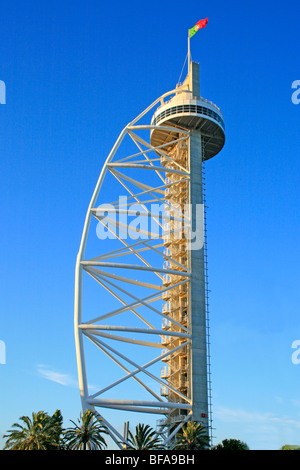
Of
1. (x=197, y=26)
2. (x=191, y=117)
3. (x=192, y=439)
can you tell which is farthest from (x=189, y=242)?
(x=197, y=26)

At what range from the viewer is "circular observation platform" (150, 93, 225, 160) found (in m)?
52.8

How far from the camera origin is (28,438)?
34.7 m

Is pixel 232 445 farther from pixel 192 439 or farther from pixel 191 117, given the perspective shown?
pixel 191 117

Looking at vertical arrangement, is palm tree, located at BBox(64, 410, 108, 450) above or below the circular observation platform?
below

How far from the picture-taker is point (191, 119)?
53.1 metres

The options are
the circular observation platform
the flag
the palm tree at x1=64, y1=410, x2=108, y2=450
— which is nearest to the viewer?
the palm tree at x1=64, y1=410, x2=108, y2=450

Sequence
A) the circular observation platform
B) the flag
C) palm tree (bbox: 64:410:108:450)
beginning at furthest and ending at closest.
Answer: the flag, the circular observation platform, palm tree (bbox: 64:410:108:450)

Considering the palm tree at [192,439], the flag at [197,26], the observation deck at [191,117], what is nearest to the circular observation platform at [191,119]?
the observation deck at [191,117]

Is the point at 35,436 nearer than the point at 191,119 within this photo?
Yes

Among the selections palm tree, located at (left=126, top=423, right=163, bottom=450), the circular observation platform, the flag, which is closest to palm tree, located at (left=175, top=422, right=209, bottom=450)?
palm tree, located at (left=126, top=423, right=163, bottom=450)

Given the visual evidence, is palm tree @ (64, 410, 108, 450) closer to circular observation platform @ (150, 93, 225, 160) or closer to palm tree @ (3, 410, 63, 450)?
palm tree @ (3, 410, 63, 450)

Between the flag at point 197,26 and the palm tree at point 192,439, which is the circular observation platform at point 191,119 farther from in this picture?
the palm tree at point 192,439

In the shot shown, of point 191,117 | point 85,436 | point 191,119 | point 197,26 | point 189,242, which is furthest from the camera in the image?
point 197,26
